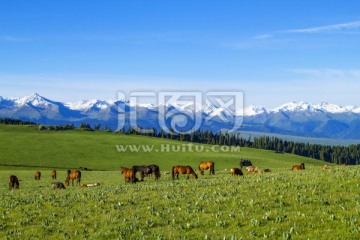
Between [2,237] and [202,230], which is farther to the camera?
[2,237]

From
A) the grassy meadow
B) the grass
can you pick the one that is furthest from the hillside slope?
the grass

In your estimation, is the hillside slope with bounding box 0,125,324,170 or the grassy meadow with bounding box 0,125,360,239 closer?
the grassy meadow with bounding box 0,125,360,239

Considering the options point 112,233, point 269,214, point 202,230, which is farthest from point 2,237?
point 269,214

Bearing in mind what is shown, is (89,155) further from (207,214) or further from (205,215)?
(205,215)

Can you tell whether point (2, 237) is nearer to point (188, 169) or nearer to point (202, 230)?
point (202, 230)

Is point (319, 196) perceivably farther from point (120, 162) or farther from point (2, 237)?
point (120, 162)

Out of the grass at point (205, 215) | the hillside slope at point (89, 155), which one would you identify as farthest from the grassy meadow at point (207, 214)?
the hillside slope at point (89, 155)

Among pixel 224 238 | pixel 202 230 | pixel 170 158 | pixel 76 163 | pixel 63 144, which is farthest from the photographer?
pixel 63 144

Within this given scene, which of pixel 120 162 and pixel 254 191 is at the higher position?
pixel 254 191

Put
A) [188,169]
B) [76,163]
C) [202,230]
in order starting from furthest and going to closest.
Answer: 1. [76,163]
2. [188,169]
3. [202,230]

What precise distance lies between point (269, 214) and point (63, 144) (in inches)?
5557

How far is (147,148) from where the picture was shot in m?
154

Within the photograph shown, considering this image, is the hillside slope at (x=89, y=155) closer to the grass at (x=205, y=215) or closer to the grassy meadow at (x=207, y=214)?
the grassy meadow at (x=207, y=214)

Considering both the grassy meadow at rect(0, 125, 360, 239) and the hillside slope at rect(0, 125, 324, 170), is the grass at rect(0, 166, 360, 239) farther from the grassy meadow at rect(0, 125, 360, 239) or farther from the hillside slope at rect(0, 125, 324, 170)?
the hillside slope at rect(0, 125, 324, 170)
